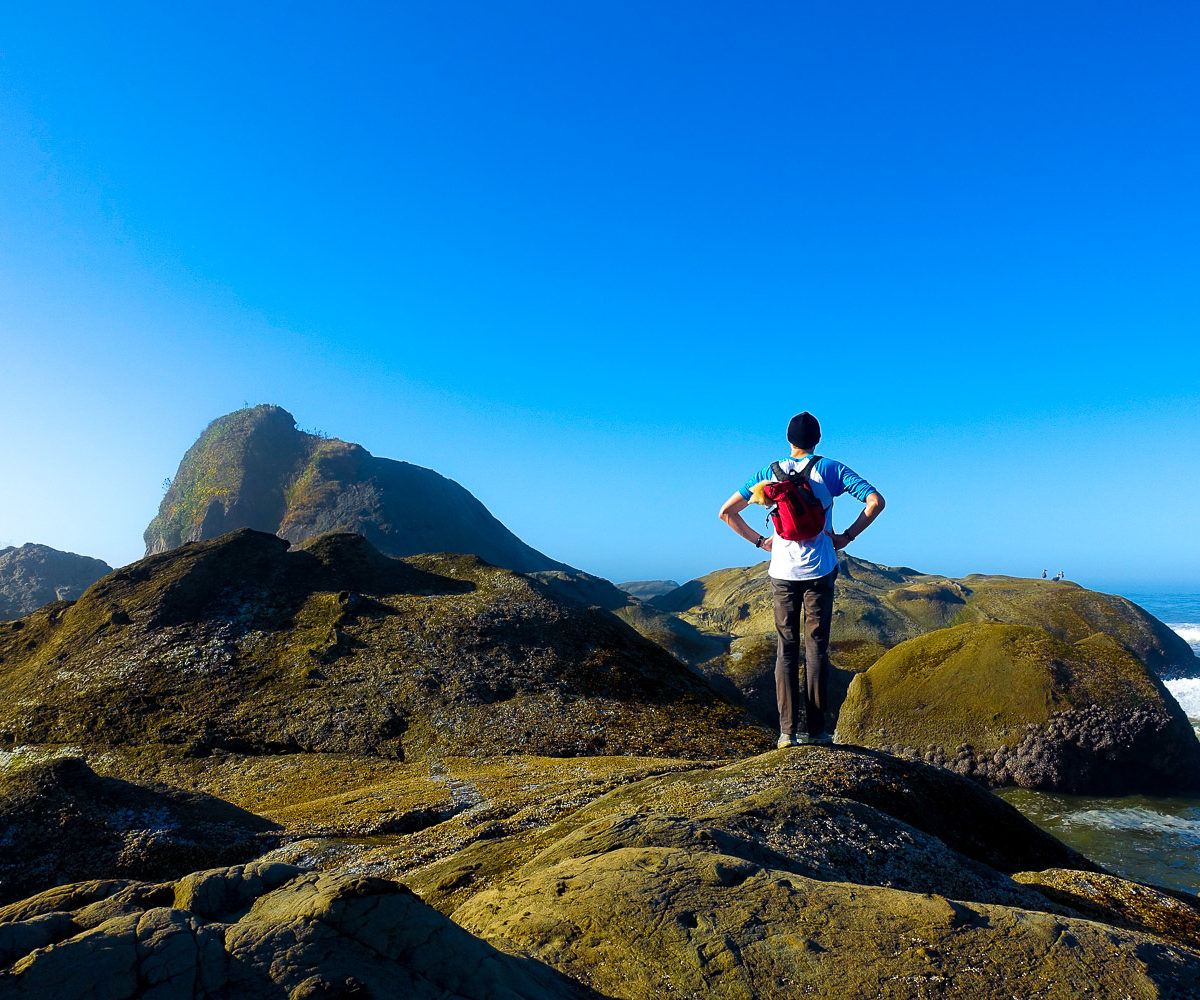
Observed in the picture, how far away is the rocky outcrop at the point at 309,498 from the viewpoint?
372 feet

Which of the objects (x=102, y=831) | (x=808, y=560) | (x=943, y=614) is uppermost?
(x=808, y=560)

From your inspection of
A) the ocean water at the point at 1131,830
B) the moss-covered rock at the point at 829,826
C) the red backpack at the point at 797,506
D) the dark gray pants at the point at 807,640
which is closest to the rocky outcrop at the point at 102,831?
the moss-covered rock at the point at 829,826

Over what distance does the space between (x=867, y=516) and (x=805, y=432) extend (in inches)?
69.9

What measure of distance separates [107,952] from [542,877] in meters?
4.19

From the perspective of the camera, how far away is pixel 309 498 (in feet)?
385

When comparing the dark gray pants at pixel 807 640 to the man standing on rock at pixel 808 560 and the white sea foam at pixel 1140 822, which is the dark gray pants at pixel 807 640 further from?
the white sea foam at pixel 1140 822

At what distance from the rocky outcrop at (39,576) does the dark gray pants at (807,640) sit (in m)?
106

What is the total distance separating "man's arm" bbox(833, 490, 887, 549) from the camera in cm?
1109

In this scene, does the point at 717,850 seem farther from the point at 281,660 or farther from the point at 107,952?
the point at 281,660

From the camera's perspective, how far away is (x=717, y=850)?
766cm

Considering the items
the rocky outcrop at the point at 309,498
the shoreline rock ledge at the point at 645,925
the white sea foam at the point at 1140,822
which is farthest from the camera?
the rocky outcrop at the point at 309,498

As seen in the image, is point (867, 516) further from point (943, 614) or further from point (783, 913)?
point (943, 614)

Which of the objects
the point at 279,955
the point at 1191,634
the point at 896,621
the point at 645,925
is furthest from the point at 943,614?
the point at 1191,634

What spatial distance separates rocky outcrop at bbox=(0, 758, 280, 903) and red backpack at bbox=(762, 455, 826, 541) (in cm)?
1069
